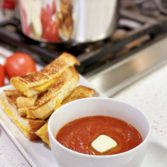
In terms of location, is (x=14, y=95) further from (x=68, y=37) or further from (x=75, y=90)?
(x=68, y=37)

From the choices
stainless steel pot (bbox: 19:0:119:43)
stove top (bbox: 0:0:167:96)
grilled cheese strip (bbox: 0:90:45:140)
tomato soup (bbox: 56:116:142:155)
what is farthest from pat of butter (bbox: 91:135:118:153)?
stainless steel pot (bbox: 19:0:119:43)

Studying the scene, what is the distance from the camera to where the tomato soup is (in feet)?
1.52

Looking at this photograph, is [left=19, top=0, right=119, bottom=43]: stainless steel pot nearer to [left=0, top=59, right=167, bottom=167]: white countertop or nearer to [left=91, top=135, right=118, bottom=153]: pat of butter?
[left=0, top=59, right=167, bottom=167]: white countertop

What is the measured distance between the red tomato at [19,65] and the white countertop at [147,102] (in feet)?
0.54

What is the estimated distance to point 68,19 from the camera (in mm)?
768

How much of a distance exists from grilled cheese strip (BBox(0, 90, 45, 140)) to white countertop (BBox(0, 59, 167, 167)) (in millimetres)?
34

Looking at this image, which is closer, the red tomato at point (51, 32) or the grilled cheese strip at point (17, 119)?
the grilled cheese strip at point (17, 119)

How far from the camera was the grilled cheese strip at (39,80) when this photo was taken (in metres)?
0.58

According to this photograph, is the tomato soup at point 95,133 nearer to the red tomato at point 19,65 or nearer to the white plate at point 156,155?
the white plate at point 156,155

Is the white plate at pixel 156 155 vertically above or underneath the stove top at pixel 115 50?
above

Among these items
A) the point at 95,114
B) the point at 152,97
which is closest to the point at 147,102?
the point at 152,97

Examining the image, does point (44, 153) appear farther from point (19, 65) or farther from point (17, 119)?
point (19, 65)

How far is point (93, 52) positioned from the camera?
2.60 feet

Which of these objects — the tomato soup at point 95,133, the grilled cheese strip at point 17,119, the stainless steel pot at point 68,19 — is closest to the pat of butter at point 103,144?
the tomato soup at point 95,133
